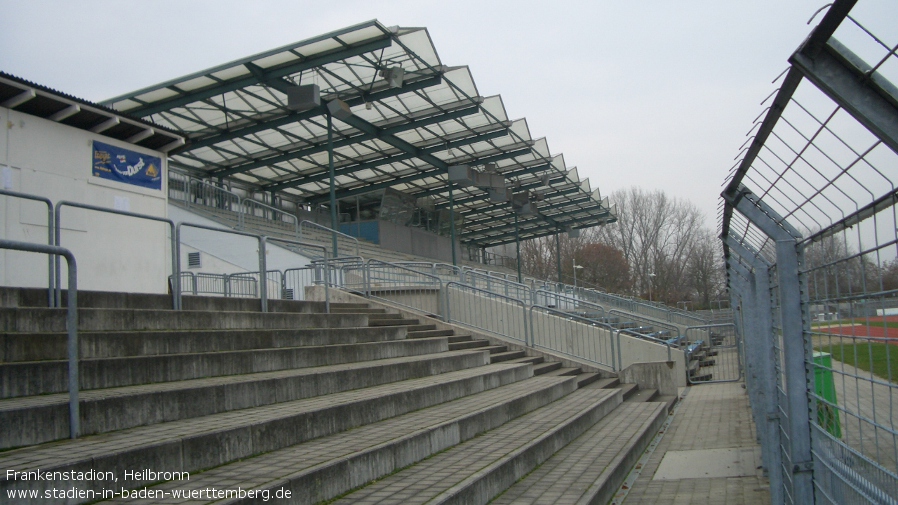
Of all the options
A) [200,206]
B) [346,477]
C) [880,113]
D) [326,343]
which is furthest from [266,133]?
[880,113]

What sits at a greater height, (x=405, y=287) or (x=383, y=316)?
(x=405, y=287)

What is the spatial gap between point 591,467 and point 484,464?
1.58 m

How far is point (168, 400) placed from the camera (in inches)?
208

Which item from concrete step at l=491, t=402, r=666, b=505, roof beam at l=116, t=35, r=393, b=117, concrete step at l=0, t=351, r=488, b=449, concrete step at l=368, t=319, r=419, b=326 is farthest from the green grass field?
roof beam at l=116, t=35, r=393, b=117

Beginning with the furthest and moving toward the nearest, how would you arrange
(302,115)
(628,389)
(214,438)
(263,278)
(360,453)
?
(302,115) → (628,389) → (263,278) → (360,453) → (214,438)

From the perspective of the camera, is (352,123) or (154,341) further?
(352,123)

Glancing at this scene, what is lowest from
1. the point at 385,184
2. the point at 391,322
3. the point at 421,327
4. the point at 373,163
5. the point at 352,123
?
the point at 421,327

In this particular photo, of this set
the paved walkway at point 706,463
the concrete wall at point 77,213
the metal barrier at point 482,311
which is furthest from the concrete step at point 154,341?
the metal barrier at point 482,311

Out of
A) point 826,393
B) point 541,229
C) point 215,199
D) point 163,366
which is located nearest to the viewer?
point 826,393

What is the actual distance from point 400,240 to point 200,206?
16.9 m

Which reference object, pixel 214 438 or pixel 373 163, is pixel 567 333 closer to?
pixel 214 438

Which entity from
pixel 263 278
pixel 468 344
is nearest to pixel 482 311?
pixel 468 344

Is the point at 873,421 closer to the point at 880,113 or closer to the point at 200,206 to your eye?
the point at 880,113

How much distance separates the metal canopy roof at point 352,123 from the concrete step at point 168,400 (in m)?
8.09
